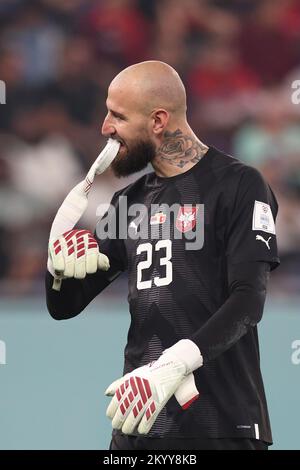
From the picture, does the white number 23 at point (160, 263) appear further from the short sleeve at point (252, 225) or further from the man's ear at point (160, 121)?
the man's ear at point (160, 121)

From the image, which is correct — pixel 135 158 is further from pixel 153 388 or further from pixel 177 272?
pixel 153 388

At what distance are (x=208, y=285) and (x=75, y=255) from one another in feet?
1.24

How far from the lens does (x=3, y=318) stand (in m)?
5.98

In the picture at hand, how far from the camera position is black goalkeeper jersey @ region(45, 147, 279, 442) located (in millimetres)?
3283

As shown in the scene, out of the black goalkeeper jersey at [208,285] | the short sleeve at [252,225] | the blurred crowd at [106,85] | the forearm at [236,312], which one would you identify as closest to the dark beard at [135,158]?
the black goalkeeper jersey at [208,285]

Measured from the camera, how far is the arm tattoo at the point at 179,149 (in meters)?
3.55

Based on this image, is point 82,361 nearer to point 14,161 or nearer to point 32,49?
point 14,161

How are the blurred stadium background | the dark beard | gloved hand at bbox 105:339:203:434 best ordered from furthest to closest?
the blurred stadium background → the dark beard → gloved hand at bbox 105:339:203:434

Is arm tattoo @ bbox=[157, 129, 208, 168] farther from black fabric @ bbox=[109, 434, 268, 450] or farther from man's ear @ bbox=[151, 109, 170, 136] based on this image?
black fabric @ bbox=[109, 434, 268, 450]

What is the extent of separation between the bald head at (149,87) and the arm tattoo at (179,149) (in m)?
0.09

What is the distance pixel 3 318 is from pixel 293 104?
231cm

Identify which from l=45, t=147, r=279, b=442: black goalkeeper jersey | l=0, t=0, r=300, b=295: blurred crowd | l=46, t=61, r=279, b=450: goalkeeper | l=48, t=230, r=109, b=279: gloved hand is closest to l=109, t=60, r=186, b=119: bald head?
l=46, t=61, r=279, b=450: goalkeeper

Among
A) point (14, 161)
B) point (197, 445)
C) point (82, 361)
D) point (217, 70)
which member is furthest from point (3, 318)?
point (197, 445)

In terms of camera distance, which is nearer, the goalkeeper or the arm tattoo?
the goalkeeper
